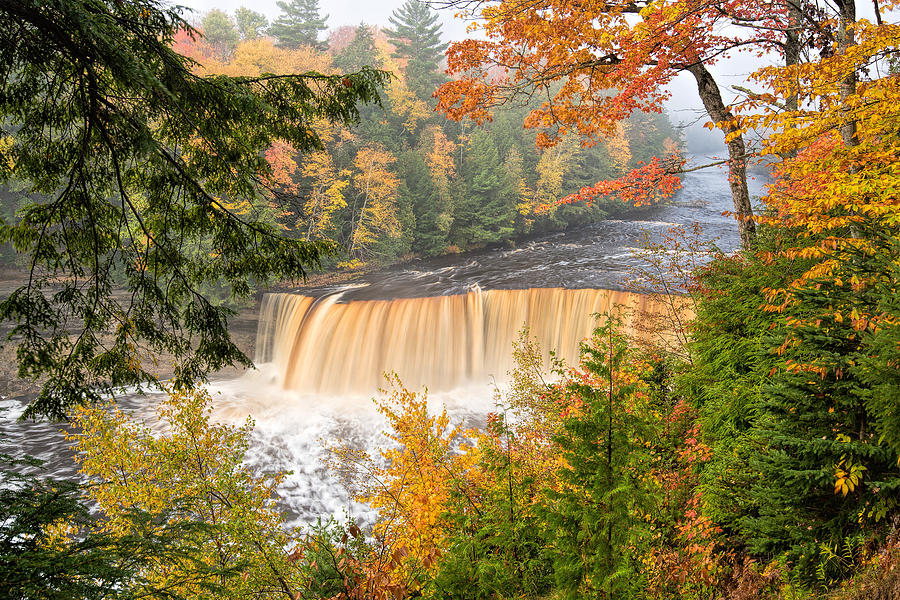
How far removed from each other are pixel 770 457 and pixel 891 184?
266 centimetres

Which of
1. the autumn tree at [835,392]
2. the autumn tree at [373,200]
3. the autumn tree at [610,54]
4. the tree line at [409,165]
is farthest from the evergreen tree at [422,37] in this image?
the autumn tree at [835,392]

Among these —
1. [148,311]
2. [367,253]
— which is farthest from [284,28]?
[148,311]

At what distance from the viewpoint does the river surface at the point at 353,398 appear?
1189 centimetres

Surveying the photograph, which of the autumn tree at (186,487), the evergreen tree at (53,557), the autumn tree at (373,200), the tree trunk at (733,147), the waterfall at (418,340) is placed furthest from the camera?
the autumn tree at (373,200)

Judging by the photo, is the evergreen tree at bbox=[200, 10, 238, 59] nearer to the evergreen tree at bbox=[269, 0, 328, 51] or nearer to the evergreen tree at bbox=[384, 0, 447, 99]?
the evergreen tree at bbox=[269, 0, 328, 51]

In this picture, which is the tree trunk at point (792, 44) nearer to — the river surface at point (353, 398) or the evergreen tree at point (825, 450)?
the evergreen tree at point (825, 450)

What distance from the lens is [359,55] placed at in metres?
29.6

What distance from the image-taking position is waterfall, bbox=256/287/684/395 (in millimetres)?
16234

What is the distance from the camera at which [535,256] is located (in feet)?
74.0

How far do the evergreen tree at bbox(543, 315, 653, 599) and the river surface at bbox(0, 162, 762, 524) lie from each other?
14.3ft

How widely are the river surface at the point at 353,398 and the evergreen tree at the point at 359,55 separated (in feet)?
43.4

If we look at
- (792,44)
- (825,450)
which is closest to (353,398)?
(792,44)

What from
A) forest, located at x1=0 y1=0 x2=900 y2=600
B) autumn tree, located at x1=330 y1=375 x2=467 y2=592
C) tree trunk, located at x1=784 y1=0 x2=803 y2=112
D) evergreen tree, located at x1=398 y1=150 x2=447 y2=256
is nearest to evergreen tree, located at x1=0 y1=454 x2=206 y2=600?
forest, located at x1=0 y1=0 x2=900 y2=600

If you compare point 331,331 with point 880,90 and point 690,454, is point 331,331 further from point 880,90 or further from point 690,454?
point 880,90
